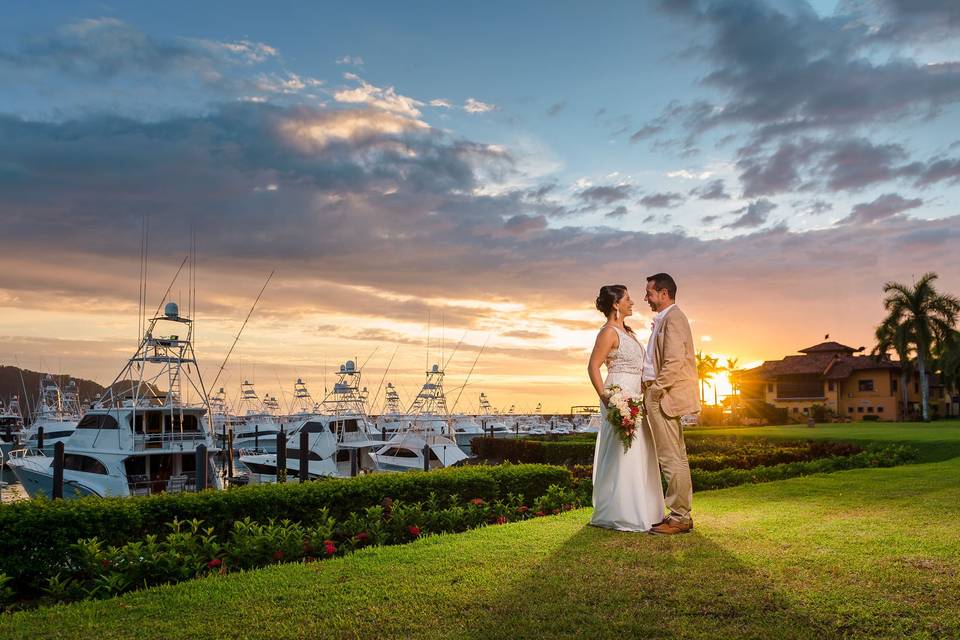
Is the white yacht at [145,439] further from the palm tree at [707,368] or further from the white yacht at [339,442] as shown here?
the palm tree at [707,368]

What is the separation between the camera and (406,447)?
42.0 meters

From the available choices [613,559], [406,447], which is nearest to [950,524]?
[613,559]

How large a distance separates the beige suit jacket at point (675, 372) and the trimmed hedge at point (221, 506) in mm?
5507

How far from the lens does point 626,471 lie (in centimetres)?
930

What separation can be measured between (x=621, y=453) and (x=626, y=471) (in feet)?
0.76

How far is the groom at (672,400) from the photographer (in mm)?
8961

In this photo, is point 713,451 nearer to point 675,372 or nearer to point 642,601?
point 675,372

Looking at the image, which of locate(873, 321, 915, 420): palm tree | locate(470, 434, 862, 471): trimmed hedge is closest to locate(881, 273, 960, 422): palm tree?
locate(873, 321, 915, 420): palm tree

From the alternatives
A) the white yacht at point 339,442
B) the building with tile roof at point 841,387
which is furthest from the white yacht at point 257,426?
the building with tile roof at point 841,387

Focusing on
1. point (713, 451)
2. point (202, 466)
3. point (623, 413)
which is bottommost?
point (713, 451)

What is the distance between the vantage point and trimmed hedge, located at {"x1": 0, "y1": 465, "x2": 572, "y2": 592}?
31.9 ft

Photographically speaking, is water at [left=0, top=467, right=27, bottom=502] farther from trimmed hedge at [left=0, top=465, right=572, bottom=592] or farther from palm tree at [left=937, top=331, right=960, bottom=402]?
palm tree at [left=937, top=331, right=960, bottom=402]

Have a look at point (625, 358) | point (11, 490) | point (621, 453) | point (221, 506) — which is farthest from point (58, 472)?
point (11, 490)

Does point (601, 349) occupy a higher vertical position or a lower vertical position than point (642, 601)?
higher
